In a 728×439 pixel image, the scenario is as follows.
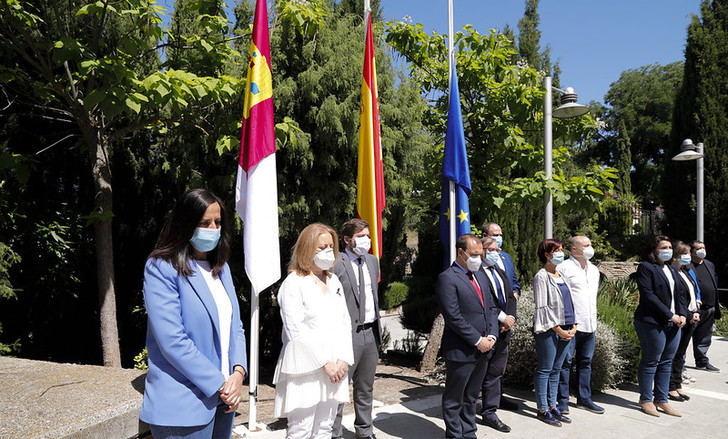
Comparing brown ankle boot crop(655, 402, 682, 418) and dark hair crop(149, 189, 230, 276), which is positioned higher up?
dark hair crop(149, 189, 230, 276)

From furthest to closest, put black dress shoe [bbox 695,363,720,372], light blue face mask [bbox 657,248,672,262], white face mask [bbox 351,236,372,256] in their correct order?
1. black dress shoe [bbox 695,363,720,372]
2. light blue face mask [bbox 657,248,672,262]
3. white face mask [bbox 351,236,372,256]

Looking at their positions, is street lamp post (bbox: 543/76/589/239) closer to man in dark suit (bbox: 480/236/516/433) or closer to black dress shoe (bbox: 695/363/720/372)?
man in dark suit (bbox: 480/236/516/433)

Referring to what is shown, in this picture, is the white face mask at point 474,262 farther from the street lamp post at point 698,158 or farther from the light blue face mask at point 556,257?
the street lamp post at point 698,158

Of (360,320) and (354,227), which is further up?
(354,227)

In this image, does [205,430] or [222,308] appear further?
[222,308]

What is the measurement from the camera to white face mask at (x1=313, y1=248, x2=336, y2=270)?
364 centimetres

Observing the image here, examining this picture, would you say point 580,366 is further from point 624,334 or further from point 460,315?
point 460,315

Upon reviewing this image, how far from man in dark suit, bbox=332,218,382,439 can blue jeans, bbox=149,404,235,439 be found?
2.07 meters

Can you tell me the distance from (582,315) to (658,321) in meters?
0.85

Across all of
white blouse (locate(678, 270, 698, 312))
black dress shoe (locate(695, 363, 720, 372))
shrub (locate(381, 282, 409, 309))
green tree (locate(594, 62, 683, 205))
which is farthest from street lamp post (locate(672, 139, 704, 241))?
green tree (locate(594, 62, 683, 205))

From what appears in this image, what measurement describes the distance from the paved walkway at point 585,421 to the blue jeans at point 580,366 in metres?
0.19

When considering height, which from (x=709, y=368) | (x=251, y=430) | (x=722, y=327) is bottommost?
(x=722, y=327)

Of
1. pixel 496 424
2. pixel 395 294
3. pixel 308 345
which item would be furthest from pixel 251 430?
pixel 395 294

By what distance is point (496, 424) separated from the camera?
518 centimetres
